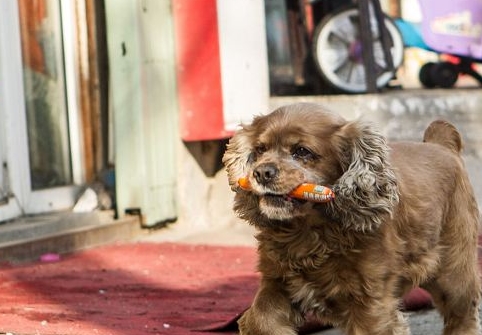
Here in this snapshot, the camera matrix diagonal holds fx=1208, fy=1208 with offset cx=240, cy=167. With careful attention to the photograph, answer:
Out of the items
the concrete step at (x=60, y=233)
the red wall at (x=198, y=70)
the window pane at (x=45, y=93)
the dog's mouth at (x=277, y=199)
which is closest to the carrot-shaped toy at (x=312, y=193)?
the dog's mouth at (x=277, y=199)

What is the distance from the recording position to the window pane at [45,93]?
26.0 feet

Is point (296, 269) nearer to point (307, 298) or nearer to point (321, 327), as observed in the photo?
point (307, 298)

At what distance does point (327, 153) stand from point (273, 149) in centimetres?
21

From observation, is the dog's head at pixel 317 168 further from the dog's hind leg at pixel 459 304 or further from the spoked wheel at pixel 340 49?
the spoked wheel at pixel 340 49

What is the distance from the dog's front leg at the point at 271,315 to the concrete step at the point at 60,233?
2.97 metres

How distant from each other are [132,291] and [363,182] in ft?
8.08

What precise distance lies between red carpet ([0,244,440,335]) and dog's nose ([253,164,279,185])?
1343mm

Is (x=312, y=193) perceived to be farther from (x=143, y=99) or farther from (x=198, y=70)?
(x=198, y=70)

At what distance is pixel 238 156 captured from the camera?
4.62 metres

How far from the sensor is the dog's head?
4348 millimetres

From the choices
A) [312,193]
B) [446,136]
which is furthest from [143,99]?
[312,193]

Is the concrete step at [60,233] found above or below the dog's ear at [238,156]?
below

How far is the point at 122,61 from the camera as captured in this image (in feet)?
27.2

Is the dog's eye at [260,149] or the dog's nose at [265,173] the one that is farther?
the dog's eye at [260,149]
